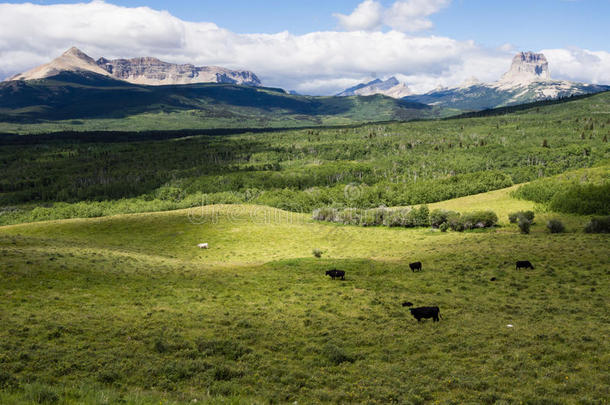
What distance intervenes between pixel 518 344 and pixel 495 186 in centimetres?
19897

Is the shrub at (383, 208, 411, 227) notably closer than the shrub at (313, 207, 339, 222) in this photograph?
Yes

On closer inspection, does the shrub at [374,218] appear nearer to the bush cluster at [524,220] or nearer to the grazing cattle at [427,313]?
the bush cluster at [524,220]

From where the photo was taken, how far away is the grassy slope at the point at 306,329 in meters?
17.0

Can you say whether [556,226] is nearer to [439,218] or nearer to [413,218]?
[439,218]

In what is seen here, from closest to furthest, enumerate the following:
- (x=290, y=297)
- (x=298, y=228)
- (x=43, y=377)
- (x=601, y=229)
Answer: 1. (x=43, y=377)
2. (x=290, y=297)
3. (x=601, y=229)
4. (x=298, y=228)

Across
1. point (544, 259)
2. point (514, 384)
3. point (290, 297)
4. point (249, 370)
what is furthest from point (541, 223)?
point (249, 370)

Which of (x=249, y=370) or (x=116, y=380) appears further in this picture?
(x=249, y=370)

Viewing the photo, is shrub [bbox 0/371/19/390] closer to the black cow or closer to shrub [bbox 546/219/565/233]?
the black cow

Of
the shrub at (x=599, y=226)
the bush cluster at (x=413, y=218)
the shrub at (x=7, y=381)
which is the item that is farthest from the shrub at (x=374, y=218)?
the shrub at (x=7, y=381)

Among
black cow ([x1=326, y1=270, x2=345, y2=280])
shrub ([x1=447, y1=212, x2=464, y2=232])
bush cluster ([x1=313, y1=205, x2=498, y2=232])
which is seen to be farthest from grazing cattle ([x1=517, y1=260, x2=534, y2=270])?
shrub ([x1=447, y1=212, x2=464, y2=232])

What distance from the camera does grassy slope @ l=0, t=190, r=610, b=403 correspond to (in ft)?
55.8

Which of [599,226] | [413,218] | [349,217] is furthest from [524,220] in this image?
[349,217]

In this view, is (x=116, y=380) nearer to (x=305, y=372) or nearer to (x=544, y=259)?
(x=305, y=372)

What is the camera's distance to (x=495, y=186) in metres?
198
